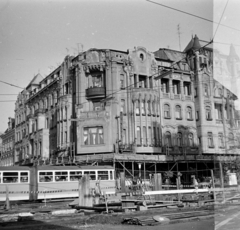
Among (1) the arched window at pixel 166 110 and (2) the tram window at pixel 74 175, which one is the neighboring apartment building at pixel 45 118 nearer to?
(2) the tram window at pixel 74 175

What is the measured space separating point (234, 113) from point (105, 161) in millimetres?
20132

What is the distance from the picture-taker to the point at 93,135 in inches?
1468

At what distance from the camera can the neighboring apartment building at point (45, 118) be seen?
40938mm

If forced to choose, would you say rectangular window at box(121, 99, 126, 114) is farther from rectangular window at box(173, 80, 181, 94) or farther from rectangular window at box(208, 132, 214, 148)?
rectangular window at box(208, 132, 214, 148)

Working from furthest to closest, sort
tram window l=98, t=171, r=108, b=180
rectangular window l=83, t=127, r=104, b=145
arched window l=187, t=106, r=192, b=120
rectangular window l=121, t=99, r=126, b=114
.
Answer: arched window l=187, t=106, r=192, b=120 → rectangular window l=121, t=99, r=126, b=114 → rectangular window l=83, t=127, r=104, b=145 → tram window l=98, t=171, r=108, b=180

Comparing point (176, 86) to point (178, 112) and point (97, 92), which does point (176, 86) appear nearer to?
point (178, 112)

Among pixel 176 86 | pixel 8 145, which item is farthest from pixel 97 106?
pixel 8 145

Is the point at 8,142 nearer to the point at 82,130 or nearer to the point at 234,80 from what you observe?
the point at 82,130

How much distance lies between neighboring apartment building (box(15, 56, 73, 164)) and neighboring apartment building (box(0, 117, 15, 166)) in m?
5.99

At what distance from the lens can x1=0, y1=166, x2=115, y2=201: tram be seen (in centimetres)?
2439

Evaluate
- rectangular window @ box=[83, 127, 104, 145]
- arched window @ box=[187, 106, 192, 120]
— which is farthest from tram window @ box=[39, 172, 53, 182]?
arched window @ box=[187, 106, 192, 120]

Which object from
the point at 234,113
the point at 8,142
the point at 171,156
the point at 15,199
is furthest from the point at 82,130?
the point at 8,142

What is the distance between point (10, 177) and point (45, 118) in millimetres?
23764

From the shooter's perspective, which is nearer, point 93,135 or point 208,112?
point 93,135
